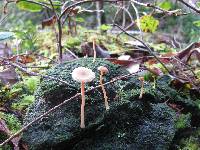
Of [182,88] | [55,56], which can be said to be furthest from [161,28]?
[182,88]

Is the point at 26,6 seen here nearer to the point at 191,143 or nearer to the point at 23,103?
the point at 23,103

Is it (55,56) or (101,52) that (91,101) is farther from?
(55,56)

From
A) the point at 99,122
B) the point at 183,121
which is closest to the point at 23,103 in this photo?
the point at 99,122

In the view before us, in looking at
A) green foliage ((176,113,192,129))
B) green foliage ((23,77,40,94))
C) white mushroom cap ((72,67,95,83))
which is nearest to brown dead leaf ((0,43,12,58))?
green foliage ((23,77,40,94))

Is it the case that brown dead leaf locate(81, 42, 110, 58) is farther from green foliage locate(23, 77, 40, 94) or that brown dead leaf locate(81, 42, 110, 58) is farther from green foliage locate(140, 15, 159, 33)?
green foliage locate(23, 77, 40, 94)

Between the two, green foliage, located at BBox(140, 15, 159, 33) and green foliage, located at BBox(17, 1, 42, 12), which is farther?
green foliage, located at BBox(140, 15, 159, 33)
